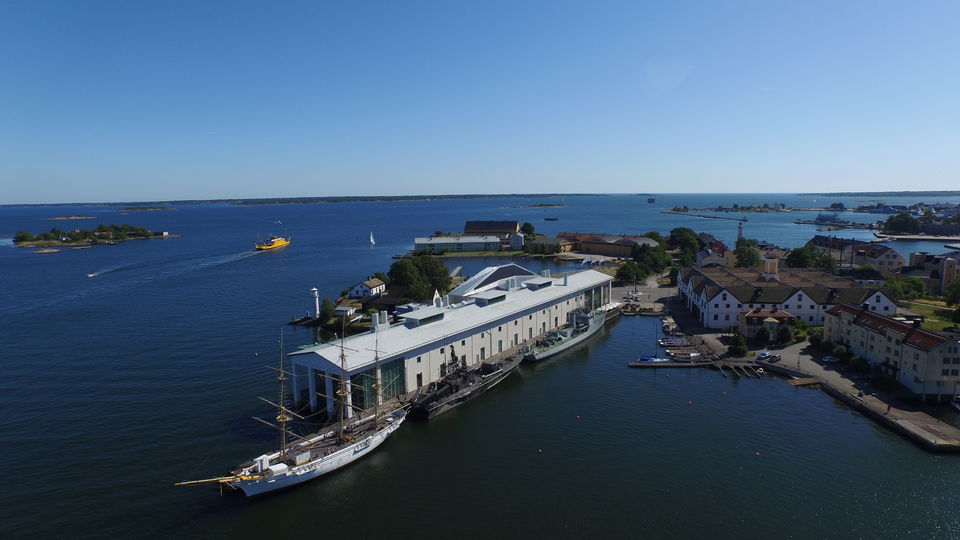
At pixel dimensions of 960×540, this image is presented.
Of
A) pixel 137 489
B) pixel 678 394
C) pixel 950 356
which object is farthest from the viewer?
pixel 678 394

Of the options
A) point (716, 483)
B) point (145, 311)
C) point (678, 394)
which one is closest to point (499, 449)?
point (716, 483)

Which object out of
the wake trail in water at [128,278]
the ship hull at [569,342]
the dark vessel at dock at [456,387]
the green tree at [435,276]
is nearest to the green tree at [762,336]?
the ship hull at [569,342]

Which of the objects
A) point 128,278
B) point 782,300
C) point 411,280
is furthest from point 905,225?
point 128,278

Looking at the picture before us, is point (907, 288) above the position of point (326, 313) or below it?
above

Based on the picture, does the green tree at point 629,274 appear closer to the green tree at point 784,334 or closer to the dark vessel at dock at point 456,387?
the green tree at point 784,334

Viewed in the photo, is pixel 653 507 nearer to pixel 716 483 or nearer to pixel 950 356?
pixel 716 483

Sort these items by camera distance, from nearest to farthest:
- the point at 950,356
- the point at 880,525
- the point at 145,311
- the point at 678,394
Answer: the point at 880,525
the point at 950,356
the point at 678,394
the point at 145,311

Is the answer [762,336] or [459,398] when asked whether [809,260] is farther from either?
[459,398]
